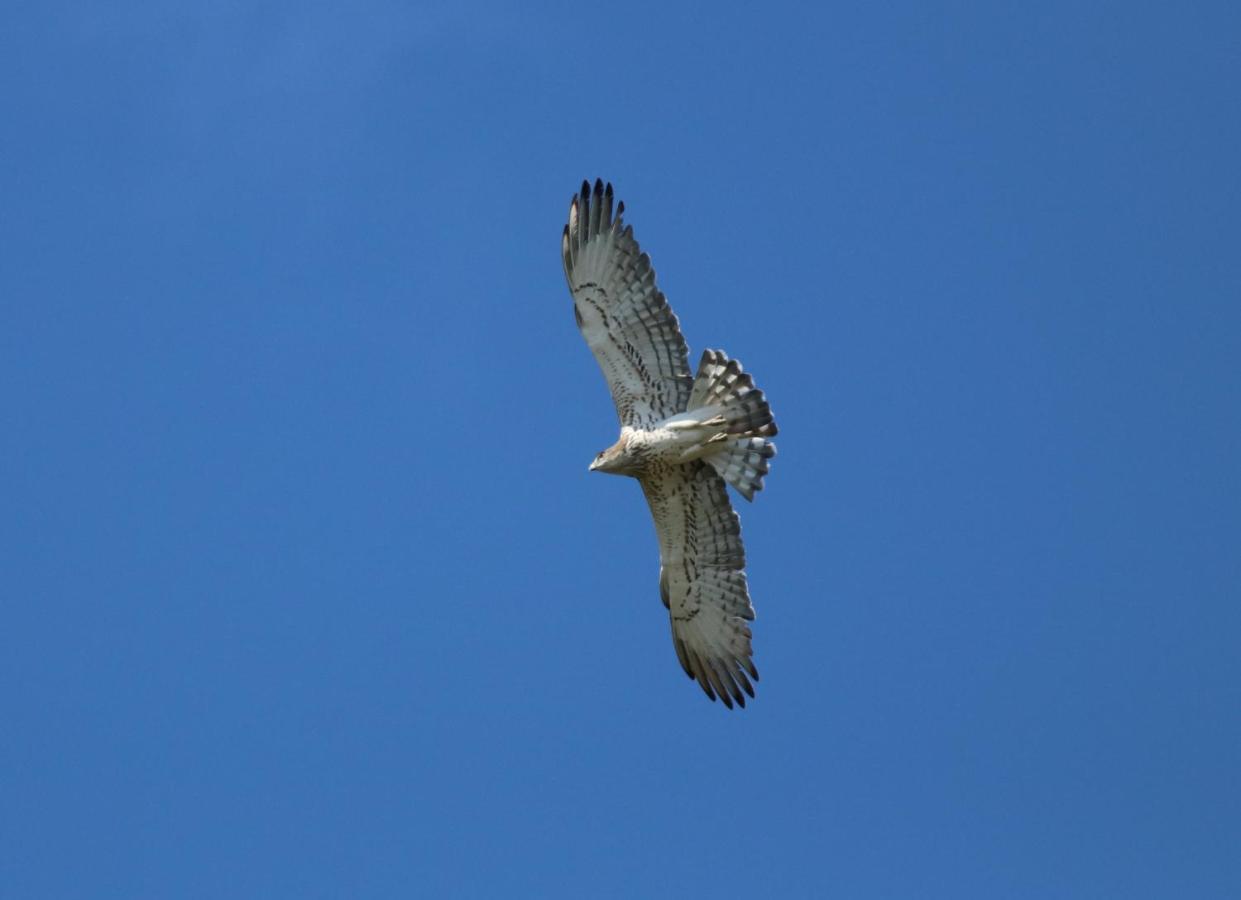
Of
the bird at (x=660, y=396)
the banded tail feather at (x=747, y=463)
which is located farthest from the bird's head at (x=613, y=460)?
the banded tail feather at (x=747, y=463)

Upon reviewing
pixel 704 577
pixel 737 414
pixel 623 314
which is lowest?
pixel 704 577

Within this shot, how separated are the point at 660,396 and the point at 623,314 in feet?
2.08

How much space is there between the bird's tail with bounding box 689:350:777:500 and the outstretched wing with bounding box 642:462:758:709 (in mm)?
343

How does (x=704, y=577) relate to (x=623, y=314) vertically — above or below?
below

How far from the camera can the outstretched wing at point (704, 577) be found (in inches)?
566

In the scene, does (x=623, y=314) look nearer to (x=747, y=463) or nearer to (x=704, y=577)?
(x=747, y=463)

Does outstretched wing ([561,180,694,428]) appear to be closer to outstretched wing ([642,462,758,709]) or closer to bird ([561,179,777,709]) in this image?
bird ([561,179,777,709])

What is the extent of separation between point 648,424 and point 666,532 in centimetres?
93

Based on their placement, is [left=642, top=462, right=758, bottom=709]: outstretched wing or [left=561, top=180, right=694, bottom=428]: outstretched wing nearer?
[left=561, top=180, right=694, bottom=428]: outstretched wing

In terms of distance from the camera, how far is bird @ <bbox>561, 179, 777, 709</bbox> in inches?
546

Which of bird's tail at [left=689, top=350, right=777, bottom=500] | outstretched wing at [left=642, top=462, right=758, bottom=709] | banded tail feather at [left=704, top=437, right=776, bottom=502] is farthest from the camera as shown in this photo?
outstretched wing at [left=642, top=462, right=758, bottom=709]

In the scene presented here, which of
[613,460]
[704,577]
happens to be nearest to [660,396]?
[613,460]

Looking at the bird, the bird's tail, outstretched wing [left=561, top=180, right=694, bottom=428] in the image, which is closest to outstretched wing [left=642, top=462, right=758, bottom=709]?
the bird

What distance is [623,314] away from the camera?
46.1 ft
